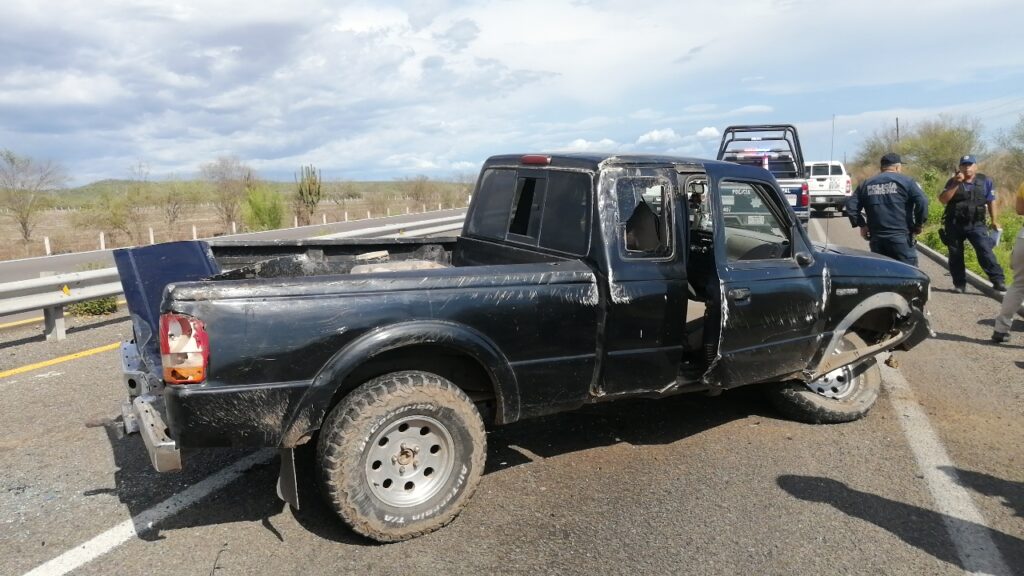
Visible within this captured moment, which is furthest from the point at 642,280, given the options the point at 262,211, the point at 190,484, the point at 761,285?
the point at 262,211

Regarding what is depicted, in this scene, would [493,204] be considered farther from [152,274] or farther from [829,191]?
[829,191]

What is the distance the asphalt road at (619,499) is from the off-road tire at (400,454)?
0.52 ft

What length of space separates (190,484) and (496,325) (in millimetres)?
2073

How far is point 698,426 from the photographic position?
5281mm

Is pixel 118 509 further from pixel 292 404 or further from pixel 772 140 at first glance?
pixel 772 140

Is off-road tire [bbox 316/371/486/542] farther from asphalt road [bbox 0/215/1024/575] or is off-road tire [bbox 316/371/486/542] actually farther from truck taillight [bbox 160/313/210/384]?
truck taillight [bbox 160/313/210/384]

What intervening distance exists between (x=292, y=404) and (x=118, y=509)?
1.42 metres

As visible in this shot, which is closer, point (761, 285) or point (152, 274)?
point (152, 274)

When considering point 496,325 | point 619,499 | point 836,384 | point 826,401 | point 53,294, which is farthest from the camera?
point 53,294

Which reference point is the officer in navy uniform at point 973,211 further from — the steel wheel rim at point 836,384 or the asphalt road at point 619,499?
the steel wheel rim at point 836,384

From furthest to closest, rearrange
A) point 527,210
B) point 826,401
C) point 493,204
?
1. point 826,401
2. point 493,204
3. point 527,210

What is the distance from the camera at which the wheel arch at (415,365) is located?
3.37 meters

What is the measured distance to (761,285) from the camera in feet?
15.0

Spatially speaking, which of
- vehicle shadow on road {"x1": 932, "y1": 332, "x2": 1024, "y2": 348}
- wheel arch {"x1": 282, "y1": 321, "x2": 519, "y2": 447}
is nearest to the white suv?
vehicle shadow on road {"x1": 932, "y1": 332, "x2": 1024, "y2": 348}
